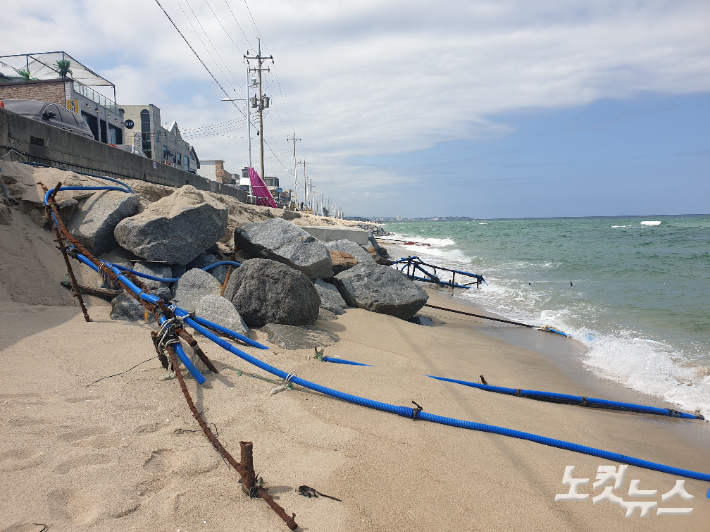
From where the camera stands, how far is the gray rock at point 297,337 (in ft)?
13.4

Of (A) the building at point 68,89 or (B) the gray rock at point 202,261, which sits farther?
(A) the building at point 68,89

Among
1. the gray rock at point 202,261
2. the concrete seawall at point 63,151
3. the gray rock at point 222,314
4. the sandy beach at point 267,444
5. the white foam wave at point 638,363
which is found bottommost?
the white foam wave at point 638,363

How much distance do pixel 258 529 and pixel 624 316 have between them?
8437 mm

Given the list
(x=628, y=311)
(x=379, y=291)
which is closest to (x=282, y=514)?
(x=379, y=291)

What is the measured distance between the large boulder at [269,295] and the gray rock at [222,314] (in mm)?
261

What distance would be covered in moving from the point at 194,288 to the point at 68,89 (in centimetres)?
1786

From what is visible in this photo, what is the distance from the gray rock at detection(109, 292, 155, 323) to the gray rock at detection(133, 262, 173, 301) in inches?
23.1

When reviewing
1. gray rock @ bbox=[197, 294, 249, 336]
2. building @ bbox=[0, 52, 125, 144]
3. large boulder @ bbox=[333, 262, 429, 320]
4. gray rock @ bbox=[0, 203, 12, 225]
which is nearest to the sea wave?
large boulder @ bbox=[333, 262, 429, 320]

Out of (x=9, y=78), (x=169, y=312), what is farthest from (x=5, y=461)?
(x=9, y=78)

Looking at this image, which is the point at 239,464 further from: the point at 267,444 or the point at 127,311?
the point at 127,311

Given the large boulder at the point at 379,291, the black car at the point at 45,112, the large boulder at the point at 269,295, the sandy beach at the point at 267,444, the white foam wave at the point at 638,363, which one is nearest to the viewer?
the sandy beach at the point at 267,444

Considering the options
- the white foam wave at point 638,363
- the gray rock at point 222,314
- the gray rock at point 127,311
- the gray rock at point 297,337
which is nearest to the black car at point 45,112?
the gray rock at point 127,311

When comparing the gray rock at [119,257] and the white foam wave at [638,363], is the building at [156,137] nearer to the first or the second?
the gray rock at [119,257]

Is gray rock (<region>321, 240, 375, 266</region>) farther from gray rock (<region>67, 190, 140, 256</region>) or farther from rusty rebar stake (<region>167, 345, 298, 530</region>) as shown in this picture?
rusty rebar stake (<region>167, 345, 298, 530</region>)
